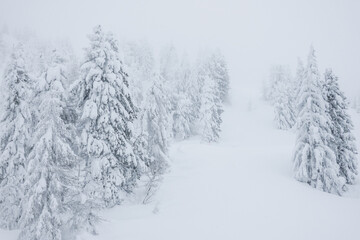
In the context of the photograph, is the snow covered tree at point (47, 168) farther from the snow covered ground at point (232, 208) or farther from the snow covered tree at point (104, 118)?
the snow covered ground at point (232, 208)

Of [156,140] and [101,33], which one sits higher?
[101,33]

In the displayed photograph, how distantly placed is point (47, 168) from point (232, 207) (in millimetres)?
12322

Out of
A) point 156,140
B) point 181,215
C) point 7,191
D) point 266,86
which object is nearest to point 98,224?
point 181,215

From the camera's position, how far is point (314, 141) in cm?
2584

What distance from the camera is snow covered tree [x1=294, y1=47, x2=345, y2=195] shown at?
25297mm

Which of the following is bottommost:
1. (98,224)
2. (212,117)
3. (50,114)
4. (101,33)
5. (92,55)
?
(98,224)

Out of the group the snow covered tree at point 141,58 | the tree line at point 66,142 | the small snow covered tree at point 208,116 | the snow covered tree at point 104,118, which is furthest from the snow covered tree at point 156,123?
the snow covered tree at point 141,58

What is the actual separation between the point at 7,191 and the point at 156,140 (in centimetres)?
1123

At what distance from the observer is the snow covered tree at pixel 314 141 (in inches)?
996

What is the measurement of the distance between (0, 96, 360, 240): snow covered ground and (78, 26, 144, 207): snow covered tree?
8.84 feet

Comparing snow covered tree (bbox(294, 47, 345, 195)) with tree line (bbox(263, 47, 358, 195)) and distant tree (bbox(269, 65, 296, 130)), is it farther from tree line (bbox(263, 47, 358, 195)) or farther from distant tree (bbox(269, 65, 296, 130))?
distant tree (bbox(269, 65, 296, 130))

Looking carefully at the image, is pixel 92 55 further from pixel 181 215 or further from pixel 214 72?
pixel 214 72

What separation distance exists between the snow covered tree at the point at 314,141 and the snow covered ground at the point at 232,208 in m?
1.69

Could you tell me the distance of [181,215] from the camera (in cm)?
→ 1884
